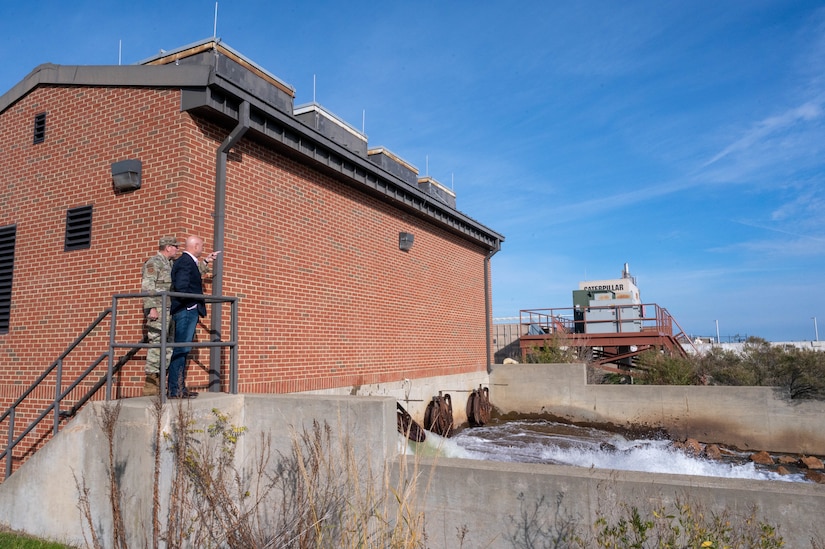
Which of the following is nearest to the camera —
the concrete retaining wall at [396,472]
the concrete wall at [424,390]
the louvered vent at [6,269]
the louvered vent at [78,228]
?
the concrete retaining wall at [396,472]

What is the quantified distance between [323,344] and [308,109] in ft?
15.2

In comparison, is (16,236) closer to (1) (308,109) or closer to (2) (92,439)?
(2) (92,439)

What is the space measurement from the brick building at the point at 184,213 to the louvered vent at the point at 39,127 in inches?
2.5

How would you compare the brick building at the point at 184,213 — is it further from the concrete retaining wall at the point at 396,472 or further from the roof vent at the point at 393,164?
the roof vent at the point at 393,164

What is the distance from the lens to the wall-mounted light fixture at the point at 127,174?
22.3 ft

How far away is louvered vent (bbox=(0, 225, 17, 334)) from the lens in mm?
7876

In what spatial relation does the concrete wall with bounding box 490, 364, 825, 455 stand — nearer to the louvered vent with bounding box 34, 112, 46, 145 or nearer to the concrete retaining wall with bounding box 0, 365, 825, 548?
the concrete retaining wall with bounding box 0, 365, 825, 548

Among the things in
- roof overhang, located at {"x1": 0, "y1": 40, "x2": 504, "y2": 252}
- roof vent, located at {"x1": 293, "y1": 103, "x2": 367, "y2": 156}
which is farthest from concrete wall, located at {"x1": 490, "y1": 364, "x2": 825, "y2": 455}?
roof vent, located at {"x1": 293, "y1": 103, "x2": 367, "y2": 156}

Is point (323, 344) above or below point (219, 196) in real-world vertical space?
below

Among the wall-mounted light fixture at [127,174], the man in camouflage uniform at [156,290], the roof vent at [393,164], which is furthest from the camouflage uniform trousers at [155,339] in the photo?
the roof vent at [393,164]

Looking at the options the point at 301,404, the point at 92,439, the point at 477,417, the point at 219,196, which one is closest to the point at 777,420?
the point at 477,417

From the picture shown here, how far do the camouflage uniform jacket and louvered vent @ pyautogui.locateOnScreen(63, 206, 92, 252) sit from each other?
170 centimetres

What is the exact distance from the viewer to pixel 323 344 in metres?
8.88

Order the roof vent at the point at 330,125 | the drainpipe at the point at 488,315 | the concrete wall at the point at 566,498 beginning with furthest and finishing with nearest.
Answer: the drainpipe at the point at 488,315 → the roof vent at the point at 330,125 → the concrete wall at the point at 566,498
